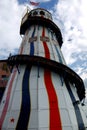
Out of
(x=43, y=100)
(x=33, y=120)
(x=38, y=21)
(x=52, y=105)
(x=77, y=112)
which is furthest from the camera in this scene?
(x=38, y=21)

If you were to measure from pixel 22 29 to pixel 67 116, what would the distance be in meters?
17.0

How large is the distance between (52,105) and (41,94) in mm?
1462

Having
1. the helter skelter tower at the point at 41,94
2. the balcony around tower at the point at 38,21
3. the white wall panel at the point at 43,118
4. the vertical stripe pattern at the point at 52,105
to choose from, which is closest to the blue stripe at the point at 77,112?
the helter skelter tower at the point at 41,94

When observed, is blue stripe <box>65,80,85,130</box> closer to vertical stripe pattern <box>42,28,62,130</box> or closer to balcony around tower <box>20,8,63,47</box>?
vertical stripe pattern <box>42,28,62,130</box>

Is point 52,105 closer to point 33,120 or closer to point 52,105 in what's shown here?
point 52,105

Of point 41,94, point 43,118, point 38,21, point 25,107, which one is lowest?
point 43,118

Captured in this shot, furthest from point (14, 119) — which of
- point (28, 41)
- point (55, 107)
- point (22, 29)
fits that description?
point (22, 29)

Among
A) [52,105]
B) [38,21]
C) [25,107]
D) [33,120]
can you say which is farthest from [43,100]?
[38,21]

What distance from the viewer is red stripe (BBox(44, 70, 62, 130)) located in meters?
15.4

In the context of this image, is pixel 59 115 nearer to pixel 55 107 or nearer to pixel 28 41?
pixel 55 107

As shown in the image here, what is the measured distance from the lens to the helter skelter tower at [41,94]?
51.6 ft

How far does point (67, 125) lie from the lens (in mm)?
15672

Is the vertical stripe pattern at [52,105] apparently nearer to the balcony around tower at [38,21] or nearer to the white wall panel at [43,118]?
the white wall panel at [43,118]

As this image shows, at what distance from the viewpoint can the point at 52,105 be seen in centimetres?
1673
